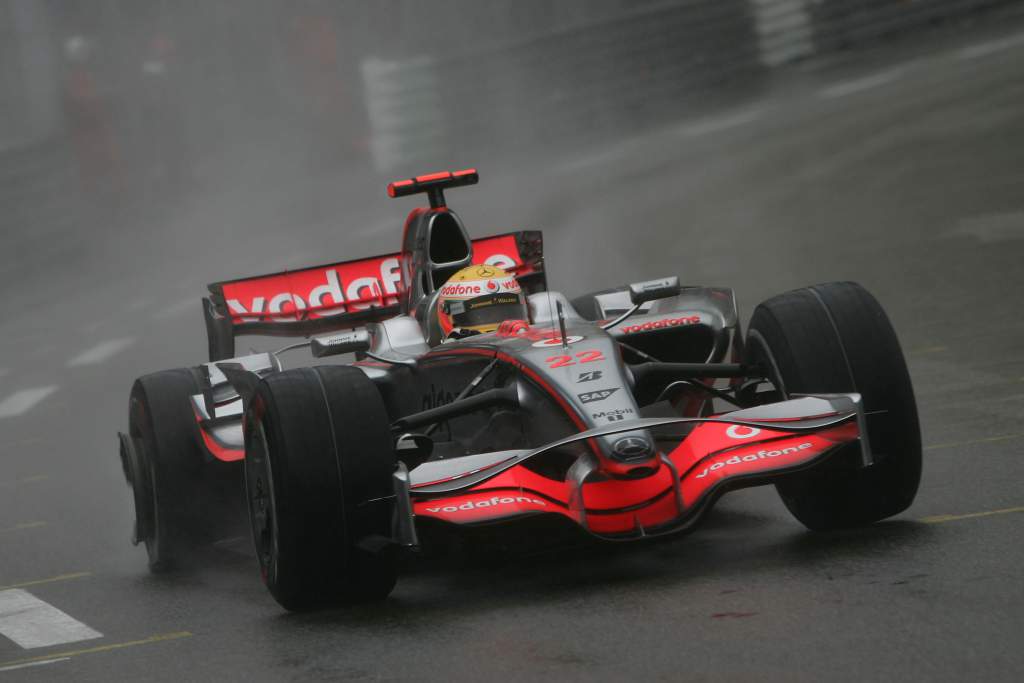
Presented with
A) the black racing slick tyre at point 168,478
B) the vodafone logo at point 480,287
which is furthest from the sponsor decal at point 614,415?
the black racing slick tyre at point 168,478

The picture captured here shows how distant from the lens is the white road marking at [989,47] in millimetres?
30125

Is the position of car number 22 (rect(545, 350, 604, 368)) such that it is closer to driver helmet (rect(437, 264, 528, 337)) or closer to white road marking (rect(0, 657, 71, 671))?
driver helmet (rect(437, 264, 528, 337))

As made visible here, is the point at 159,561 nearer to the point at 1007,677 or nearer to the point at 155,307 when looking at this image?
the point at 1007,677

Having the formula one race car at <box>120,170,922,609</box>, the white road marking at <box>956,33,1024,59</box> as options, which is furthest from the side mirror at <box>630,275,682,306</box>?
the white road marking at <box>956,33,1024,59</box>

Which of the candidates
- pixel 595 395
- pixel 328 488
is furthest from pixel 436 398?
pixel 328 488

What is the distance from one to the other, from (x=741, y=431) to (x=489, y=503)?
1017 mm

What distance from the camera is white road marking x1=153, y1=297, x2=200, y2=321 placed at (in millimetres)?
20750

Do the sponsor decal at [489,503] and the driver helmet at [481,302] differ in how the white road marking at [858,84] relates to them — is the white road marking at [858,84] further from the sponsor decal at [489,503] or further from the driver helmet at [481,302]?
the sponsor decal at [489,503]

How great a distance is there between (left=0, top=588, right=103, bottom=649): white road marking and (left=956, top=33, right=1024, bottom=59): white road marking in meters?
25.6

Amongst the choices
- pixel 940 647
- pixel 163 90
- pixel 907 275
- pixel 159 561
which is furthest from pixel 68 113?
pixel 940 647

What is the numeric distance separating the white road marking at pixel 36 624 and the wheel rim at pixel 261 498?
0.75 meters

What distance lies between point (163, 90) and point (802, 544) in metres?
25.6

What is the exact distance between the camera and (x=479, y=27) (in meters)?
33.4

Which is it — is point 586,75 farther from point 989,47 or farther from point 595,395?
point 595,395
